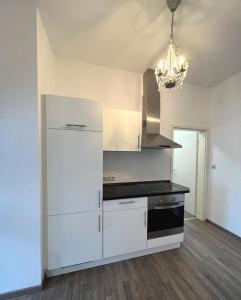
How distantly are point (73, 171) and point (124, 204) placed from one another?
807 mm

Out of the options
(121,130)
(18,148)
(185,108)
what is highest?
(185,108)

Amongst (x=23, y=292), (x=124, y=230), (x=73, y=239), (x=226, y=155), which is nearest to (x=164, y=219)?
(x=124, y=230)

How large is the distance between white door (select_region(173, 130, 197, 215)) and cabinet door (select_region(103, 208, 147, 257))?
2027 mm

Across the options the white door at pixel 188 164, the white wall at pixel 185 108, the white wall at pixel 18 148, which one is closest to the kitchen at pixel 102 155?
the white wall at pixel 18 148

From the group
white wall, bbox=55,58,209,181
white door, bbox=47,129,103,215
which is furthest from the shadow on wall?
white door, bbox=47,129,103,215

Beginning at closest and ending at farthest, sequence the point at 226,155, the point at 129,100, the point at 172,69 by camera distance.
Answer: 1. the point at 172,69
2. the point at 129,100
3. the point at 226,155

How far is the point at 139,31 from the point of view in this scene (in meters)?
2.16

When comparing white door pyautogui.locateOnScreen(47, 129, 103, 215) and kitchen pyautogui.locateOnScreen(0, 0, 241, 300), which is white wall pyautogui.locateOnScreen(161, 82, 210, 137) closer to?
kitchen pyautogui.locateOnScreen(0, 0, 241, 300)

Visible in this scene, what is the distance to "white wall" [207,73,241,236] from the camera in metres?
2.93

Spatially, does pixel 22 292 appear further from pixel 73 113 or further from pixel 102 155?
pixel 73 113

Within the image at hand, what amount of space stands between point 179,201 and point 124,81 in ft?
7.04

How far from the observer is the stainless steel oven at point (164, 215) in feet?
7.91

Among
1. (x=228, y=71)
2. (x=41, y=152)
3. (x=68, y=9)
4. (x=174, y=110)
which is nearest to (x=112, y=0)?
(x=68, y=9)

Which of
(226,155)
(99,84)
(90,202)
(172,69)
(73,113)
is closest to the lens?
(172,69)
